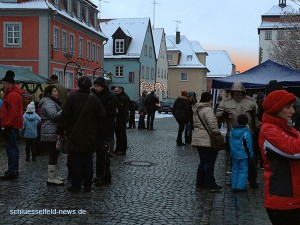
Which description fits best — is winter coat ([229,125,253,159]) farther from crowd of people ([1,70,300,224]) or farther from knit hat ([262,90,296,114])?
knit hat ([262,90,296,114])

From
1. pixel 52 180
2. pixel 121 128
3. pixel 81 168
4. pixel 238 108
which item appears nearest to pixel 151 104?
pixel 121 128

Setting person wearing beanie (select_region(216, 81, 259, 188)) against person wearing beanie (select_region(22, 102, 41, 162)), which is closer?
person wearing beanie (select_region(216, 81, 259, 188))

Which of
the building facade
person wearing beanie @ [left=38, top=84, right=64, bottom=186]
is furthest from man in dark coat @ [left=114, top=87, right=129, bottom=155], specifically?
the building facade

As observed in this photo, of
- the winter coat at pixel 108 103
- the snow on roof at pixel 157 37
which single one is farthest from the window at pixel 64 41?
the snow on roof at pixel 157 37

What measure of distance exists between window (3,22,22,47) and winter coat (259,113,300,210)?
31521 millimetres

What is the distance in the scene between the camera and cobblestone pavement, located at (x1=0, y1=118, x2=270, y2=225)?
6105 millimetres

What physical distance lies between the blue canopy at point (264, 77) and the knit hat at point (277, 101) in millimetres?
8581

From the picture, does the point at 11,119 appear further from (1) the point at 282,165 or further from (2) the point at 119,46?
(2) the point at 119,46

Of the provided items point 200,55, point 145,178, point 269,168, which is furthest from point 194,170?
point 200,55

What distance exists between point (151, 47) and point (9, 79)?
179 ft

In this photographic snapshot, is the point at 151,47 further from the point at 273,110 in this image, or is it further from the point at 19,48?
the point at 273,110

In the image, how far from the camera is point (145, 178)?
916 centimetres

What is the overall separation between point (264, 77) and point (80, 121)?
280 inches

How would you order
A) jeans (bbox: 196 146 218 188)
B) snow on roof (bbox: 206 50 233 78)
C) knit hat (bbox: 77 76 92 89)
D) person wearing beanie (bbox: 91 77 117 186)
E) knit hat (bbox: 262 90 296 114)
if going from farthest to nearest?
snow on roof (bbox: 206 50 233 78)
person wearing beanie (bbox: 91 77 117 186)
jeans (bbox: 196 146 218 188)
knit hat (bbox: 77 76 92 89)
knit hat (bbox: 262 90 296 114)
